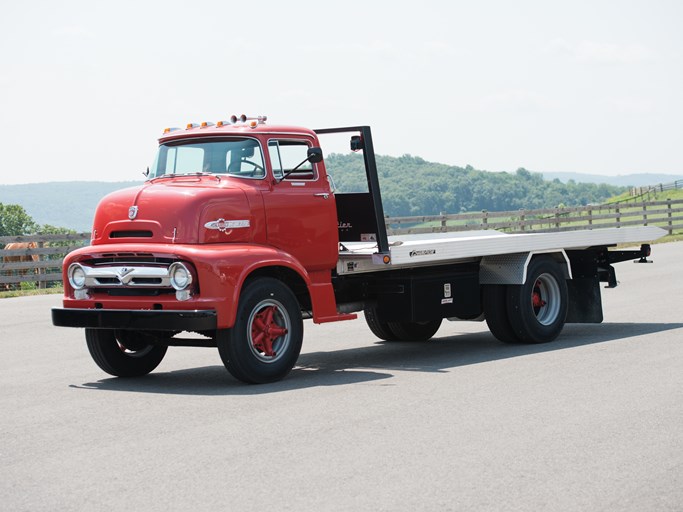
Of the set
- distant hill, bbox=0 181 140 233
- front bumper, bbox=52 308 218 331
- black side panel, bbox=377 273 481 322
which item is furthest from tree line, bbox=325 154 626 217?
distant hill, bbox=0 181 140 233

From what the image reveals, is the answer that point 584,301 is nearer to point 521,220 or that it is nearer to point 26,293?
point 26,293

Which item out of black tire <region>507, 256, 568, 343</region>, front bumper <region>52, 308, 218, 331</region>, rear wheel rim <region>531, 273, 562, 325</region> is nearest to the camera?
front bumper <region>52, 308, 218, 331</region>

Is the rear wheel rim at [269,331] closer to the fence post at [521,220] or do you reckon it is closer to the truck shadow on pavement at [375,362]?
the truck shadow on pavement at [375,362]

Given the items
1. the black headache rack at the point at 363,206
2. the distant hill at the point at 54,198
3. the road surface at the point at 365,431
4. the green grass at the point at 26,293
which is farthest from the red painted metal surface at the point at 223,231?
the distant hill at the point at 54,198

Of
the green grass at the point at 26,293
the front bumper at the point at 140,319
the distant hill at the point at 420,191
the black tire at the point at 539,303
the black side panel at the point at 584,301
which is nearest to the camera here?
the front bumper at the point at 140,319

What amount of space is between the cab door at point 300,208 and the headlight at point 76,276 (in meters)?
1.74

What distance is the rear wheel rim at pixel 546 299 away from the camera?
12711 mm

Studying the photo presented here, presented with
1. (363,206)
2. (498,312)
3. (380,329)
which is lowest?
(380,329)

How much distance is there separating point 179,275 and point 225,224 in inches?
28.9

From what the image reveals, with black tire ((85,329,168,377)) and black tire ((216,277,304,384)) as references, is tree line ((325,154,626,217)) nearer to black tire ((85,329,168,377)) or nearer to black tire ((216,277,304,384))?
black tire ((216,277,304,384))

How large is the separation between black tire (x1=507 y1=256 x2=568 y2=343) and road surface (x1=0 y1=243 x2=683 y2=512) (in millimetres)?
258

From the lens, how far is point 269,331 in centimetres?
988

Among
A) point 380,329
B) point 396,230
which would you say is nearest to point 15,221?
point 396,230

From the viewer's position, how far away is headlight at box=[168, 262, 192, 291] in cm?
945
